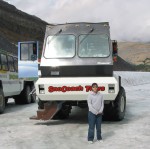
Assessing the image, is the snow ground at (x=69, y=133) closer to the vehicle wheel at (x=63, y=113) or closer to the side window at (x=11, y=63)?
the vehicle wheel at (x=63, y=113)

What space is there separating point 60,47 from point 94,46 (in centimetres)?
96

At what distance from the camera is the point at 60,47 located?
1091 centimetres

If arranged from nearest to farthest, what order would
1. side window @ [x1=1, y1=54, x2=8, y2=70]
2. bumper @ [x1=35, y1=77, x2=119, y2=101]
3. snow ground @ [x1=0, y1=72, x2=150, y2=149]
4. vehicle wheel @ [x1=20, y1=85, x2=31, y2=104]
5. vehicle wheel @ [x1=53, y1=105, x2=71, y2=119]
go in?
snow ground @ [x1=0, y1=72, x2=150, y2=149]
bumper @ [x1=35, y1=77, x2=119, y2=101]
vehicle wheel @ [x1=53, y1=105, x2=71, y2=119]
side window @ [x1=1, y1=54, x2=8, y2=70]
vehicle wheel @ [x1=20, y1=85, x2=31, y2=104]

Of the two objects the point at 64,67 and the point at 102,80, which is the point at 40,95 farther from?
the point at 102,80

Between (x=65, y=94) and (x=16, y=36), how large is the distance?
9238 cm

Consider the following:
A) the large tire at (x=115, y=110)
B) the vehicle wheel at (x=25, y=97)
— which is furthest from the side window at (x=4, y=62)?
the large tire at (x=115, y=110)

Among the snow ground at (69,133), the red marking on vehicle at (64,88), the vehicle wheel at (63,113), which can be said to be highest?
the red marking on vehicle at (64,88)

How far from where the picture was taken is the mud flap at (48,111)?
1070 centimetres

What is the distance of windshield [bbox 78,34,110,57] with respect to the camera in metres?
10.7

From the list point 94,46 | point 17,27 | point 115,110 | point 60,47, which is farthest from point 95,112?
point 17,27

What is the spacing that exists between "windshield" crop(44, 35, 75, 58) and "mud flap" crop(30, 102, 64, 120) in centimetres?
135

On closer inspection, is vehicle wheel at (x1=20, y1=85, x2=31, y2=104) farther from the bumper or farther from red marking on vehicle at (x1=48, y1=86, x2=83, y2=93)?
red marking on vehicle at (x1=48, y1=86, x2=83, y2=93)

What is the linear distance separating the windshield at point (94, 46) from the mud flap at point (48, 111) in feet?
5.14

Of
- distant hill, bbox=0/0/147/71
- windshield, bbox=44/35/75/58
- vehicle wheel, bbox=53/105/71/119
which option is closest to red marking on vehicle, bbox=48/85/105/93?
windshield, bbox=44/35/75/58
